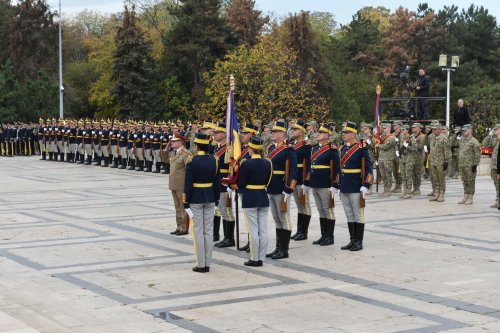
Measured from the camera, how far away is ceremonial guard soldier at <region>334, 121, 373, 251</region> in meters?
12.6

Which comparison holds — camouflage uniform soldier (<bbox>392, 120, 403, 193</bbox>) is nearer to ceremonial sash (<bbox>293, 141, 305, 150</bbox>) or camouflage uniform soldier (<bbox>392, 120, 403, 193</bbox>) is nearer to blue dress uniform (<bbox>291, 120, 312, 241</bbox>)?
blue dress uniform (<bbox>291, 120, 312, 241</bbox>)

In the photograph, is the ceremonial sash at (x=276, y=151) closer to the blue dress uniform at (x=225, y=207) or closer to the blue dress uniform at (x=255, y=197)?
the blue dress uniform at (x=255, y=197)

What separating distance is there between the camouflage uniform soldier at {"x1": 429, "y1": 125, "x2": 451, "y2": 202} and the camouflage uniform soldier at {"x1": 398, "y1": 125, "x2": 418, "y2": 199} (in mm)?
715

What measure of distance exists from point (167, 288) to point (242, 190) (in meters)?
2.12

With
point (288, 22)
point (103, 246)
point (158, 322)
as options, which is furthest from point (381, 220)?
point (288, 22)

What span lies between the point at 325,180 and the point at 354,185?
589 millimetres

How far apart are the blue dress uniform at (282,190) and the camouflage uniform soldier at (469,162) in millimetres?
7953

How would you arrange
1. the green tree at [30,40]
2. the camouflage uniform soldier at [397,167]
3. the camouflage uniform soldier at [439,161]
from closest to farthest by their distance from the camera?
the camouflage uniform soldier at [439,161] → the camouflage uniform soldier at [397,167] → the green tree at [30,40]

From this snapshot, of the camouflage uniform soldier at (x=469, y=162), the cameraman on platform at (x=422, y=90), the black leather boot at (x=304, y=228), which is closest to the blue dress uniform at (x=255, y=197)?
the black leather boot at (x=304, y=228)

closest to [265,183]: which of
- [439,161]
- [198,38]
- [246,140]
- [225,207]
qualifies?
[246,140]

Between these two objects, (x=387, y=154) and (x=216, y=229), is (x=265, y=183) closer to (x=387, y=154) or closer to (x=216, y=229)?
(x=216, y=229)

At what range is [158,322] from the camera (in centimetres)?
814

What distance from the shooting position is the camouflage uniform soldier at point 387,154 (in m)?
20.0

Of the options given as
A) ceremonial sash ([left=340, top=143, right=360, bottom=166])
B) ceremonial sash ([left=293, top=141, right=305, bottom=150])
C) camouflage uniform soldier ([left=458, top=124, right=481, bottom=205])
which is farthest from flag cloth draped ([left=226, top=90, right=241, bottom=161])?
camouflage uniform soldier ([left=458, top=124, right=481, bottom=205])
